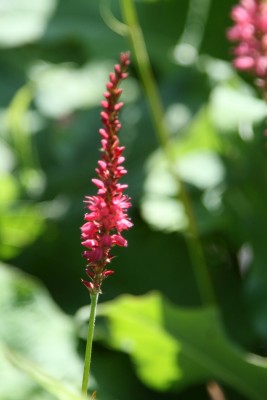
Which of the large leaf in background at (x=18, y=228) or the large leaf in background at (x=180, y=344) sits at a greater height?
the large leaf in background at (x=180, y=344)

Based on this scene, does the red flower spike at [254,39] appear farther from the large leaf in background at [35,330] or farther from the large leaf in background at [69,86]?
the large leaf in background at [69,86]

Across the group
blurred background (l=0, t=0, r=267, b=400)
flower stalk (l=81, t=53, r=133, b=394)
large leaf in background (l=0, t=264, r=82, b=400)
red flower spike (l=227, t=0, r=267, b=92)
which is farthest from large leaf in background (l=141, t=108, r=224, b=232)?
flower stalk (l=81, t=53, r=133, b=394)

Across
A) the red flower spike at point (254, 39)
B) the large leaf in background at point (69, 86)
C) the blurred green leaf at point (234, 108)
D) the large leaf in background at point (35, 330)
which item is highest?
the red flower spike at point (254, 39)

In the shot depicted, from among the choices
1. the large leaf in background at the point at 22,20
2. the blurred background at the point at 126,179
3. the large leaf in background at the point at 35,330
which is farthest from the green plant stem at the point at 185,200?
the large leaf in background at the point at 22,20

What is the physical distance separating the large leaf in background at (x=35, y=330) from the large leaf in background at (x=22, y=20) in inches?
15.4

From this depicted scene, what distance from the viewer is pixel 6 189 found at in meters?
0.91

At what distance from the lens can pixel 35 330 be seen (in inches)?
25.8

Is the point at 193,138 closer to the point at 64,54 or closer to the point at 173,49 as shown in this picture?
the point at 173,49

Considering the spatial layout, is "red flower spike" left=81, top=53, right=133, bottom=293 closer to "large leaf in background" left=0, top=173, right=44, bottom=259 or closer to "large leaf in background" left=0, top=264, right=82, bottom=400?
"large leaf in background" left=0, top=264, right=82, bottom=400

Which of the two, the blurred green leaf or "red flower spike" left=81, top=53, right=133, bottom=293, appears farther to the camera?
the blurred green leaf

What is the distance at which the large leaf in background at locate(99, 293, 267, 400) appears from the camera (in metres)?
0.62

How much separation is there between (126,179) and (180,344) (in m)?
0.25

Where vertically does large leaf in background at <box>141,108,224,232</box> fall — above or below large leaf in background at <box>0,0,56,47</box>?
below

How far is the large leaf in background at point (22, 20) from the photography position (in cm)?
101
